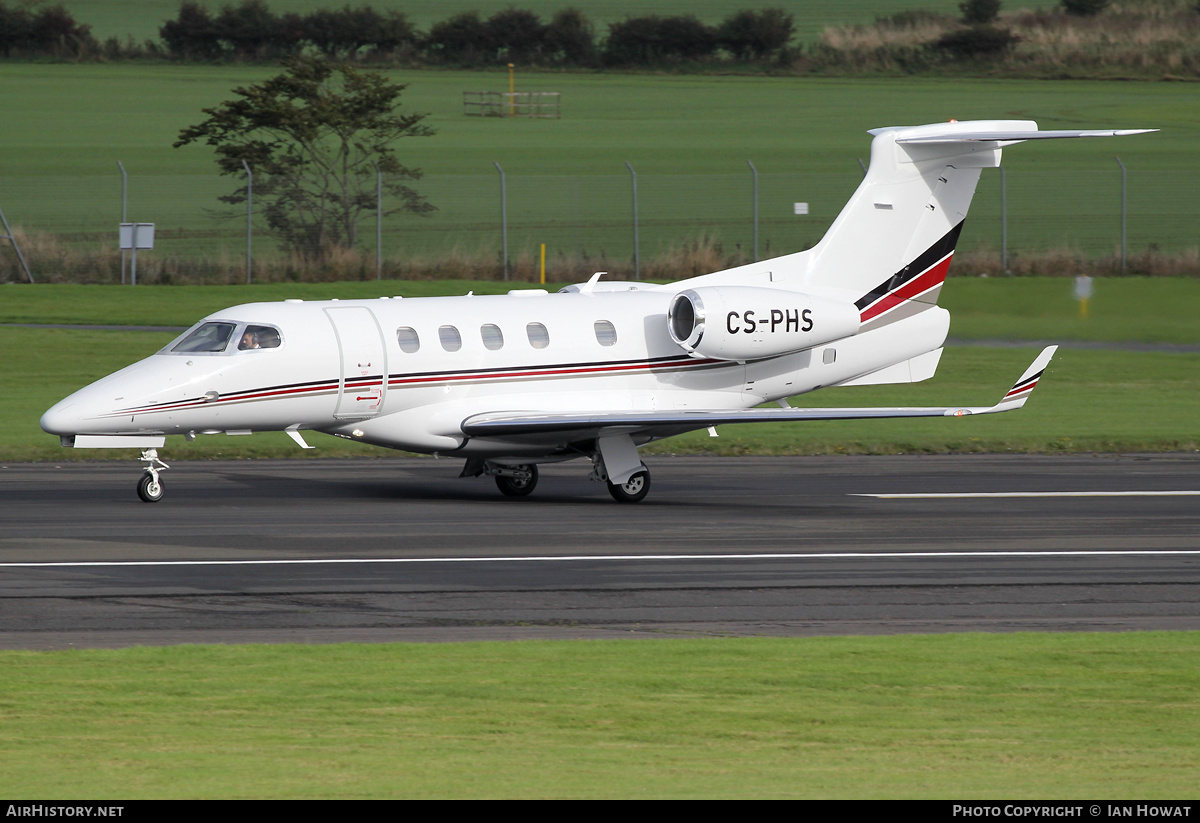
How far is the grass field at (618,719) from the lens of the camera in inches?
367

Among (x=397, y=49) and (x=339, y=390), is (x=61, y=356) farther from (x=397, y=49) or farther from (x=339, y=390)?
(x=397, y=49)

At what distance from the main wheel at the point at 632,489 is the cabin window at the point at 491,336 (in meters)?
2.57

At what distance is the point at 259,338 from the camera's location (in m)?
22.4

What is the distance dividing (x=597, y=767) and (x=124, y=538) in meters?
11.6

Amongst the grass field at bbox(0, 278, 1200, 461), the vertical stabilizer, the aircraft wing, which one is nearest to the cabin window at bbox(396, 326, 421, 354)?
the aircraft wing

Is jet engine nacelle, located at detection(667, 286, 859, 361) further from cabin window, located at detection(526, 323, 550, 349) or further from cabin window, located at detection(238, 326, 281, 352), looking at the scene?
cabin window, located at detection(238, 326, 281, 352)

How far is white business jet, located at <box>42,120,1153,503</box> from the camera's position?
22141 mm

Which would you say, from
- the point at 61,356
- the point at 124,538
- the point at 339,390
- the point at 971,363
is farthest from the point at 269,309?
the point at 971,363

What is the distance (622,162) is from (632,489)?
54.2 m

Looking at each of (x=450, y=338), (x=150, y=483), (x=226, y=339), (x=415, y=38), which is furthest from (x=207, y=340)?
(x=415, y=38)

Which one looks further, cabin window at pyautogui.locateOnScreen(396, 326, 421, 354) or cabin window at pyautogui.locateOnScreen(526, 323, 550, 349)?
cabin window at pyautogui.locateOnScreen(526, 323, 550, 349)

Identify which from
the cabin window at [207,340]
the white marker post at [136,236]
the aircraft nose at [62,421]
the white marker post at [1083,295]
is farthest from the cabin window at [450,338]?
the white marker post at [136,236]

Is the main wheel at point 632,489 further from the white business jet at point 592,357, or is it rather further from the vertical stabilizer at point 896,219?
the vertical stabilizer at point 896,219

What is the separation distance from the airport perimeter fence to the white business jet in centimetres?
2538
